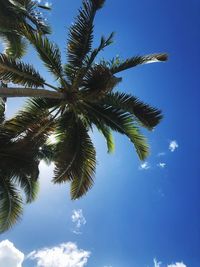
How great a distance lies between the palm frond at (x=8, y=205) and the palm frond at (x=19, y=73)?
4.14 m

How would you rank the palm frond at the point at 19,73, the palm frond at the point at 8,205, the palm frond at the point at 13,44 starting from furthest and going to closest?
the palm frond at the point at 13,44, the palm frond at the point at 8,205, the palm frond at the point at 19,73

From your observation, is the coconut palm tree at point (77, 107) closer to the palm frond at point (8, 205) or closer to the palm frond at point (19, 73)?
the palm frond at point (19, 73)

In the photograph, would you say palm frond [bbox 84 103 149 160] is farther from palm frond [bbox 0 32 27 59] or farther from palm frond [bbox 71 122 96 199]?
palm frond [bbox 0 32 27 59]

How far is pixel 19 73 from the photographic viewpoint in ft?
49.6

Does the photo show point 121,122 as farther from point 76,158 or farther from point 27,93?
point 27,93

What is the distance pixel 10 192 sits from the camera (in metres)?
17.0

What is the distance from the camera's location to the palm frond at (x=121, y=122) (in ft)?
53.0

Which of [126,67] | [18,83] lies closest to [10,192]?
[18,83]

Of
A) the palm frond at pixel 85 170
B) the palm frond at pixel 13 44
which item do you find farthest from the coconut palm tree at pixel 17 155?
the palm frond at pixel 13 44

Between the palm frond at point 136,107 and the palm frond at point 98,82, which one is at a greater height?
the palm frond at point 136,107

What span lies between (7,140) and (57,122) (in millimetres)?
2181

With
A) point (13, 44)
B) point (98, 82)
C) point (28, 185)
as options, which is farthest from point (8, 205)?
point (13, 44)

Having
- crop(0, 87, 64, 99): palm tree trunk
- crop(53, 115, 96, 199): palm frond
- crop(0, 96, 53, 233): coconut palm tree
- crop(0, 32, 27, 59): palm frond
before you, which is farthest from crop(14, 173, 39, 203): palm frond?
crop(0, 32, 27, 59): palm frond

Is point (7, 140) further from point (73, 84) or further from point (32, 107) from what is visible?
point (73, 84)
